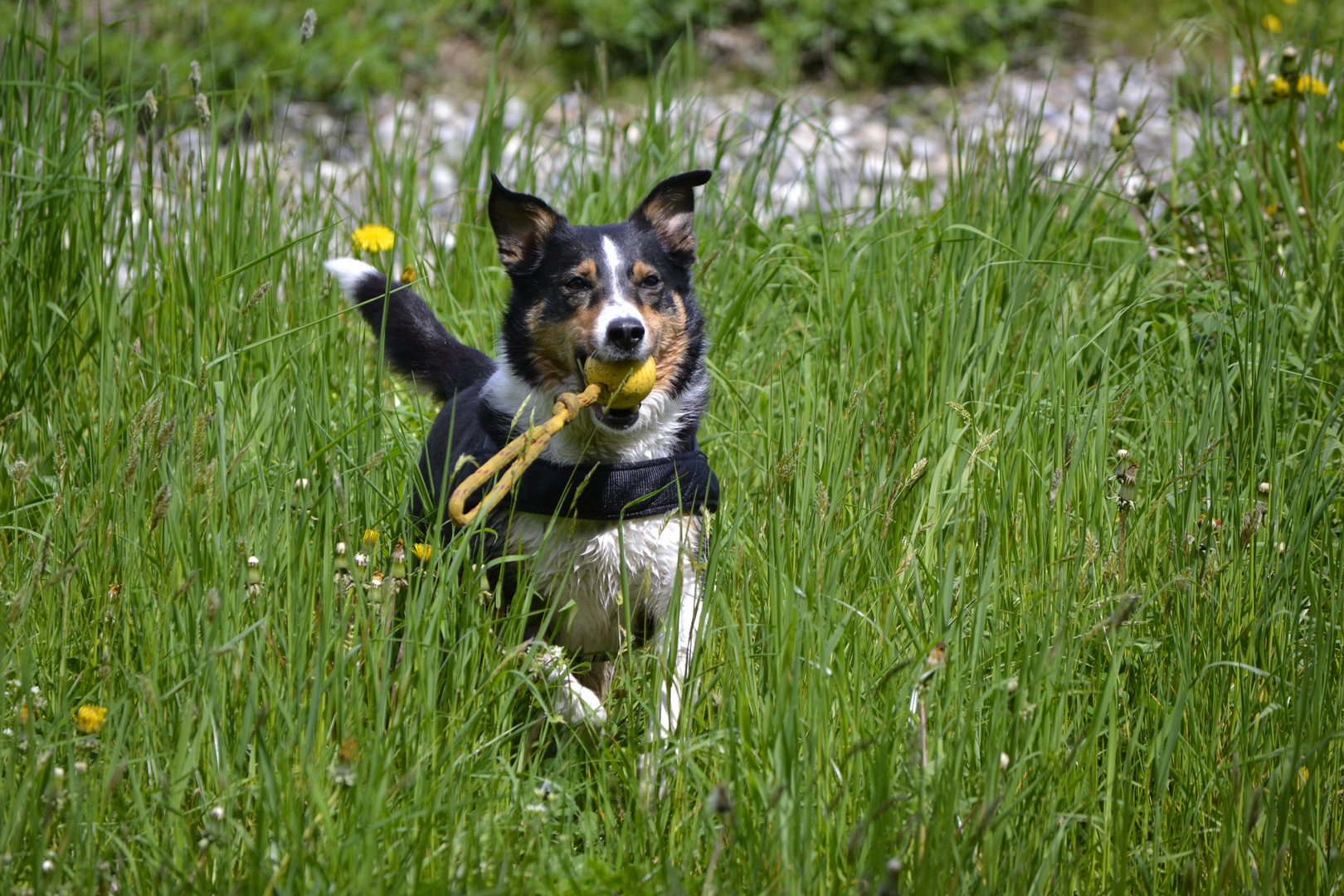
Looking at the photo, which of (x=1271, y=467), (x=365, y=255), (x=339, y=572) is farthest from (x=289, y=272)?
(x=1271, y=467)

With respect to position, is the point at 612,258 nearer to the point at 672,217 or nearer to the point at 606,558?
the point at 672,217

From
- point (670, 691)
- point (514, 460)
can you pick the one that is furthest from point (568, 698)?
point (514, 460)

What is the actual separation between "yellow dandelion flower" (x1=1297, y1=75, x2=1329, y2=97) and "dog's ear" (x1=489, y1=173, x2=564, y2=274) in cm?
250

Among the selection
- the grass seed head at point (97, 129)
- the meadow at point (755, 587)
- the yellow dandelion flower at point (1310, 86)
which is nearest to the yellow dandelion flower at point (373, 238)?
the meadow at point (755, 587)

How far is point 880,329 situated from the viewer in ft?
11.5

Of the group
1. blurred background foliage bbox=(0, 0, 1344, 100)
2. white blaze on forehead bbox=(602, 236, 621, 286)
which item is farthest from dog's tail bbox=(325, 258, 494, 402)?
blurred background foliage bbox=(0, 0, 1344, 100)

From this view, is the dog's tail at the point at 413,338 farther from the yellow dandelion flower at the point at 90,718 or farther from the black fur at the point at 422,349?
the yellow dandelion flower at the point at 90,718

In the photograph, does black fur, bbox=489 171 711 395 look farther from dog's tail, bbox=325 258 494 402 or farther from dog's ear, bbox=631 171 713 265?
dog's tail, bbox=325 258 494 402

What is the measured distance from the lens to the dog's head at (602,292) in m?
2.90

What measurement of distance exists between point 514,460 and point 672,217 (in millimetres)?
997

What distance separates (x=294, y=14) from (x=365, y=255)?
18.8 feet

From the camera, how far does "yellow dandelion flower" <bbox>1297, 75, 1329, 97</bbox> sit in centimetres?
388

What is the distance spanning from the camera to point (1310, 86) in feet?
12.9

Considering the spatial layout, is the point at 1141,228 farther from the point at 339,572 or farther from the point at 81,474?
the point at 81,474
